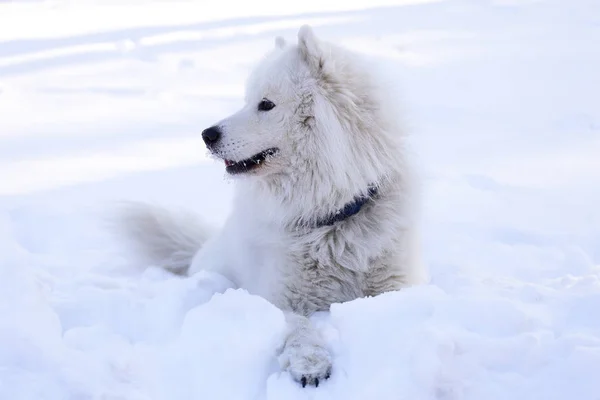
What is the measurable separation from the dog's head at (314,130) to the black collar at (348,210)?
0.05 meters

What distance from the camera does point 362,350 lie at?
7.90ft

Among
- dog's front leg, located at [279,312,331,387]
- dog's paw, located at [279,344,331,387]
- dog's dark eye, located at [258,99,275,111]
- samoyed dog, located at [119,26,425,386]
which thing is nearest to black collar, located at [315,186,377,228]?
samoyed dog, located at [119,26,425,386]

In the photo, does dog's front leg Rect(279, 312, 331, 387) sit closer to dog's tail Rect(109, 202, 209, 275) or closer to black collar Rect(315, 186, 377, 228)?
black collar Rect(315, 186, 377, 228)

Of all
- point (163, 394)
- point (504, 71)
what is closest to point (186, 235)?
point (163, 394)

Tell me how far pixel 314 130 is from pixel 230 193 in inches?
96.9

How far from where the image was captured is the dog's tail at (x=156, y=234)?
4141 millimetres

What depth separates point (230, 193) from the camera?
5590mm

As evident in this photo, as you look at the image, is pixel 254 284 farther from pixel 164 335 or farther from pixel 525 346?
pixel 525 346

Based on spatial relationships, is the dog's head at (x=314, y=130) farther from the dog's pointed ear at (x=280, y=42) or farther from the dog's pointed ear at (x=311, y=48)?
the dog's pointed ear at (x=280, y=42)

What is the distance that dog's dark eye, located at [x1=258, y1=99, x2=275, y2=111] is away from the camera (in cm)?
328

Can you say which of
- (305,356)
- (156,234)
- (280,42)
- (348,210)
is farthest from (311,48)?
(156,234)

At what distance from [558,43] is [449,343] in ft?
26.6

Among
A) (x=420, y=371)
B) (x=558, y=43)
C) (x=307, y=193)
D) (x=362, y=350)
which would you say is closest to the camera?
(x=420, y=371)

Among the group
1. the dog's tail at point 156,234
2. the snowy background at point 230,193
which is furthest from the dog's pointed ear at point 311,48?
the dog's tail at point 156,234
